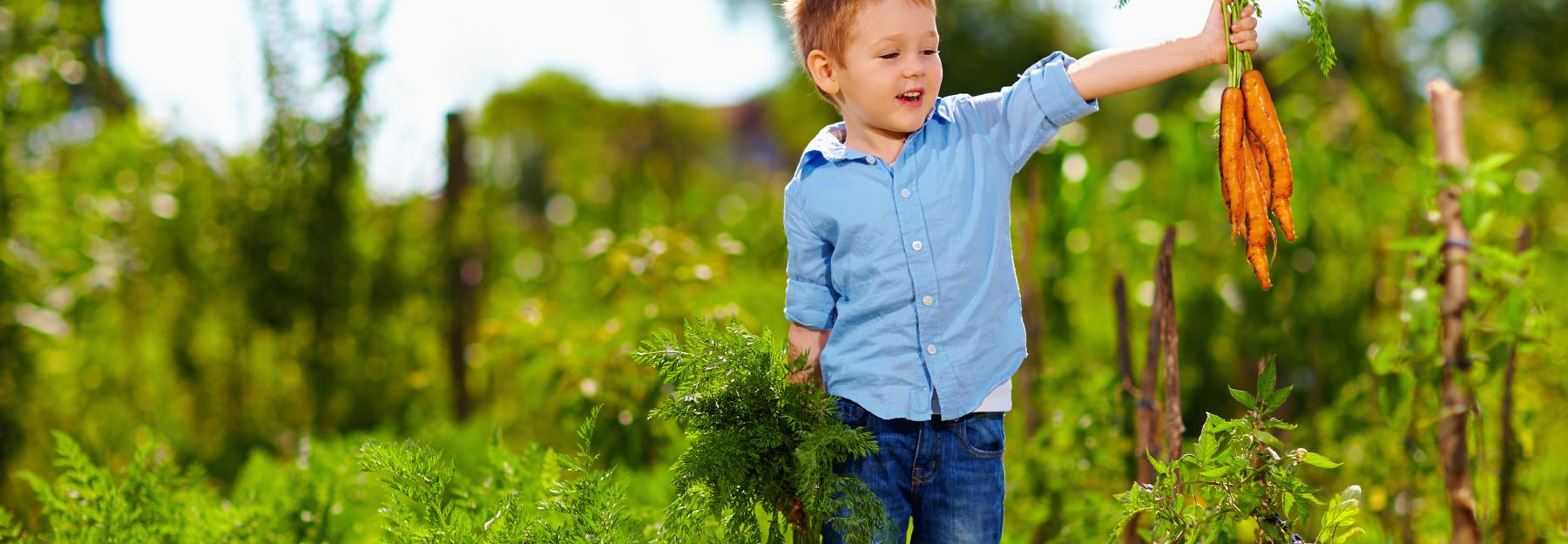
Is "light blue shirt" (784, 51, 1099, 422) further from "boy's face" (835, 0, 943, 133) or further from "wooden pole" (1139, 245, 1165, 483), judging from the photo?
"wooden pole" (1139, 245, 1165, 483)

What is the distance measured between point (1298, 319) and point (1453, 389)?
55.8 inches

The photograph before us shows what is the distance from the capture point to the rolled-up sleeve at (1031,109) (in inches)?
58.9

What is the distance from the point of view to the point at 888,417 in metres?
1.50

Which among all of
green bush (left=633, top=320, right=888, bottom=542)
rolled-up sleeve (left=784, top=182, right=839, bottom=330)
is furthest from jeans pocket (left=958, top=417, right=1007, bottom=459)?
rolled-up sleeve (left=784, top=182, right=839, bottom=330)

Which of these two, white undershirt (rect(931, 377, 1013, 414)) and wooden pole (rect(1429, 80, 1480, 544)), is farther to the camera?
wooden pole (rect(1429, 80, 1480, 544))

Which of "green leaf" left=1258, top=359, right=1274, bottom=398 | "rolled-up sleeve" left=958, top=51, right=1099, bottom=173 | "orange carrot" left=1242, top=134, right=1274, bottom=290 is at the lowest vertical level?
"green leaf" left=1258, top=359, right=1274, bottom=398

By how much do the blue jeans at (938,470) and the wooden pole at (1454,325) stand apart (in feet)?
2.77

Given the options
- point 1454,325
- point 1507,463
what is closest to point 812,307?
point 1454,325

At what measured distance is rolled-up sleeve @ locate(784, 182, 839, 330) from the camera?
1.59m

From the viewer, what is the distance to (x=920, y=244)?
1494mm

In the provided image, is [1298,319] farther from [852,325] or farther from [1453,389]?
[852,325]

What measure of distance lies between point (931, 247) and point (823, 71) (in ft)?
0.92

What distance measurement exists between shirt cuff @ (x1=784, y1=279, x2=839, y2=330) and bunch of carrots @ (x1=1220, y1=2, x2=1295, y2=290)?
1.70 feet

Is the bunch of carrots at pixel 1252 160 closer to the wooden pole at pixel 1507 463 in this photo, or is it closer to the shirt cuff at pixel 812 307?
the shirt cuff at pixel 812 307
